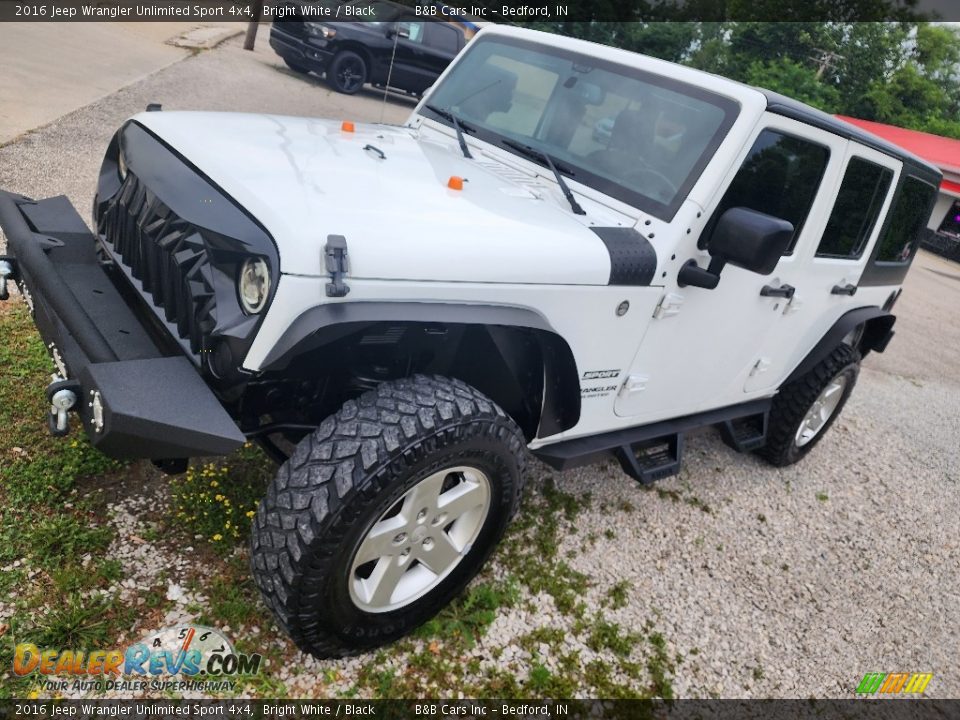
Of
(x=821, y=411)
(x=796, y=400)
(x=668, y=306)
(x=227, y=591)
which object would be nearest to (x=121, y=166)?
(x=227, y=591)

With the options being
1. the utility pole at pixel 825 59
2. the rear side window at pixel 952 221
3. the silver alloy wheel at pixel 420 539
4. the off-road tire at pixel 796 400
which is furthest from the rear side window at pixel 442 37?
the utility pole at pixel 825 59

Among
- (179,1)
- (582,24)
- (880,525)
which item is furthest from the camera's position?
(582,24)

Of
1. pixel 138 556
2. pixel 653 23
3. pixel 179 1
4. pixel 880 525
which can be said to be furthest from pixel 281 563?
pixel 653 23

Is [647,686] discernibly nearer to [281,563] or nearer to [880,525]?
[281,563]

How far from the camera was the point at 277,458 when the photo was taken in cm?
263

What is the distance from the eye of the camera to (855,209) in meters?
3.85

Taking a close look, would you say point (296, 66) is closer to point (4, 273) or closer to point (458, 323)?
point (4, 273)

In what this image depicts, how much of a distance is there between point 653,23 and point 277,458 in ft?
129

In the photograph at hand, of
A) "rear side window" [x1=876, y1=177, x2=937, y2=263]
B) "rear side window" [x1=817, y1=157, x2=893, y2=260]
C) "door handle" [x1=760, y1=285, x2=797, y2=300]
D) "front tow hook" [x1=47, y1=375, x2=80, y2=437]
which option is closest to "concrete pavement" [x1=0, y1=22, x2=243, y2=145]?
"front tow hook" [x1=47, y1=375, x2=80, y2=437]

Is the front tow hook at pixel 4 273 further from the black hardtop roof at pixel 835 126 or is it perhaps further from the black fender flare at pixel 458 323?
the black hardtop roof at pixel 835 126

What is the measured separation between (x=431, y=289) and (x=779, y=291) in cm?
209

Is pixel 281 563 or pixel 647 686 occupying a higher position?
pixel 281 563

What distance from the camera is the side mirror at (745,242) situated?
254cm

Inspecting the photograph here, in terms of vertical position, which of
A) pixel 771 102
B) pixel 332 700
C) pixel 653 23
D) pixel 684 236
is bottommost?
pixel 332 700
